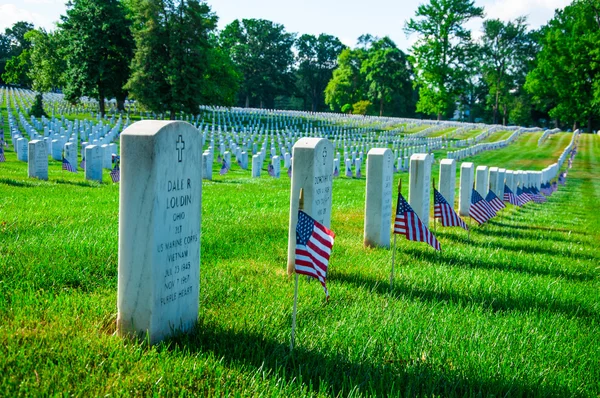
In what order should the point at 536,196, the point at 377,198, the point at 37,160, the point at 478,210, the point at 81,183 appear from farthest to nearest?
the point at 536,196 → the point at 37,160 → the point at 81,183 → the point at 478,210 → the point at 377,198

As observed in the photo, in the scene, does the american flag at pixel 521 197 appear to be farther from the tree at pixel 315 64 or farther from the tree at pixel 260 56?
the tree at pixel 315 64

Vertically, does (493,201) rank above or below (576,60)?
below

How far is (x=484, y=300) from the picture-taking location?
5.68 meters

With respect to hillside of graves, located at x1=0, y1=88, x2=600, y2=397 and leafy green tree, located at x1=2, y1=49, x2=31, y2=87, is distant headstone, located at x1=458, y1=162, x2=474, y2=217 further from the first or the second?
leafy green tree, located at x1=2, y1=49, x2=31, y2=87

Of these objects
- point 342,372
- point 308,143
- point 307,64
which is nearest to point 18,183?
point 308,143

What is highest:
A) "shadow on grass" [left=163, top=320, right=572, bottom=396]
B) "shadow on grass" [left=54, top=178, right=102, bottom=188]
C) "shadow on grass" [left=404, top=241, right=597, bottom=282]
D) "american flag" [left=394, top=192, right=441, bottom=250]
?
"american flag" [left=394, top=192, right=441, bottom=250]

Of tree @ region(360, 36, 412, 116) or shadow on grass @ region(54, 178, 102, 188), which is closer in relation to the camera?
shadow on grass @ region(54, 178, 102, 188)

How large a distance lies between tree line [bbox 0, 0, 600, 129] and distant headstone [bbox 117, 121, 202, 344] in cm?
4286

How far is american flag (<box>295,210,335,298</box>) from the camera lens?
4.12 m

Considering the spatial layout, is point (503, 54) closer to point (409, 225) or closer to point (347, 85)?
point (347, 85)

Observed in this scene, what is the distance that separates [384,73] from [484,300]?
301 feet

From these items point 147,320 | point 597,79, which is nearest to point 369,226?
point 147,320

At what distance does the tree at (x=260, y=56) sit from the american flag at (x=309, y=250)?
318ft

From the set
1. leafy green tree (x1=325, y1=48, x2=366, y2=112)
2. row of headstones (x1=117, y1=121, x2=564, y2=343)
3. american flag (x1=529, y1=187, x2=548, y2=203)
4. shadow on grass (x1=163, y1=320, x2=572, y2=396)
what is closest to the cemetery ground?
shadow on grass (x1=163, y1=320, x2=572, y2=396)
